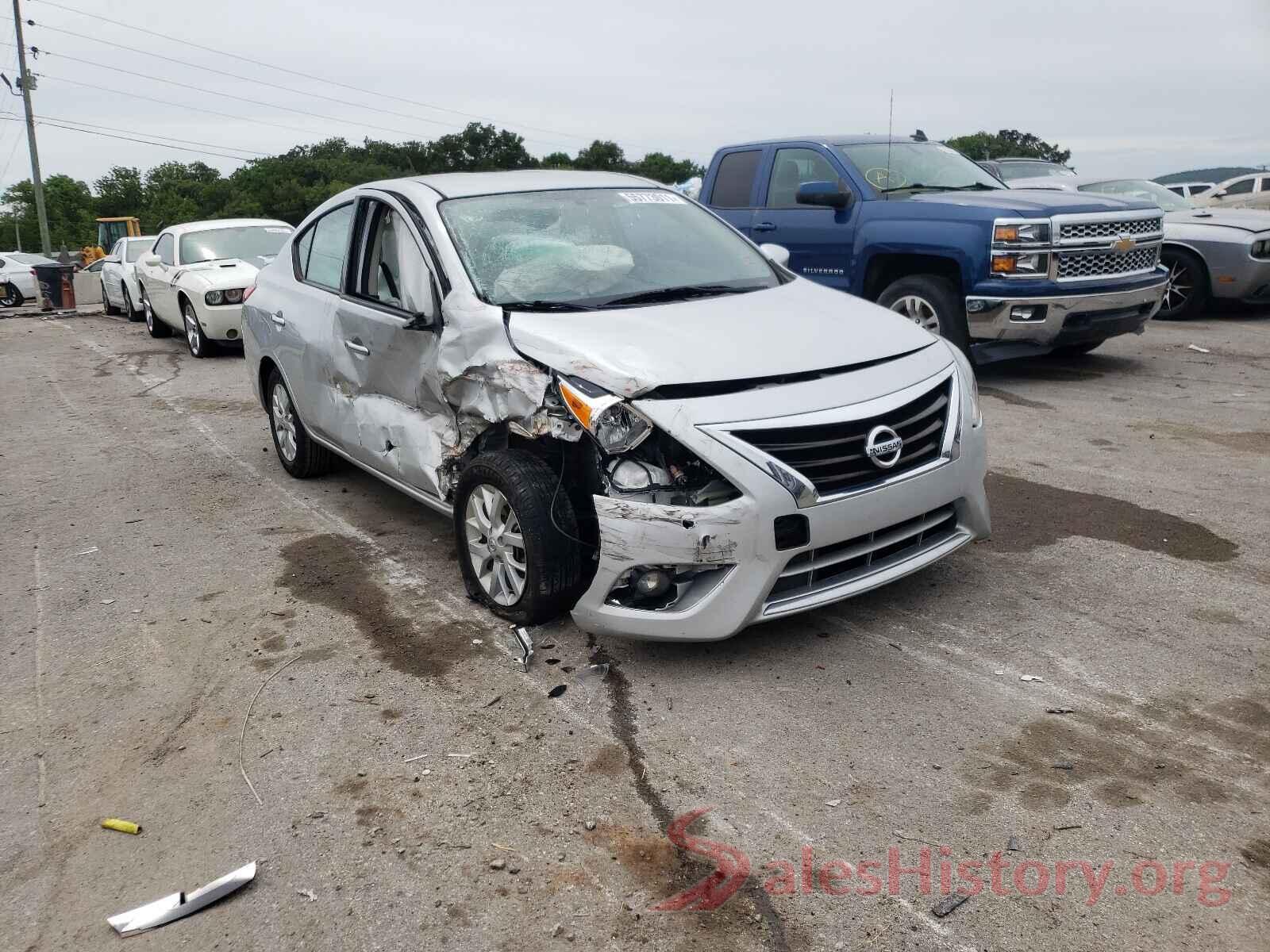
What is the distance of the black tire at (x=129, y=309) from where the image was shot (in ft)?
59.0

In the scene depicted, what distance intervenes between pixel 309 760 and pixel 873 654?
78.6 inches

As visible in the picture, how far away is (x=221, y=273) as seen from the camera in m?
12.7

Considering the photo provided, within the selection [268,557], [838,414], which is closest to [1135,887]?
[838,414]

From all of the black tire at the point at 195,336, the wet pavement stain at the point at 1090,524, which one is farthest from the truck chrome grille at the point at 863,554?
the black tire at the point at 195,336

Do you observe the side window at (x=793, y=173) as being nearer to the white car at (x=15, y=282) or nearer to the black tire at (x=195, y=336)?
the black tire at (x=195, y=336)

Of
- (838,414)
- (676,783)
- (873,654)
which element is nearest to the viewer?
(676,783)

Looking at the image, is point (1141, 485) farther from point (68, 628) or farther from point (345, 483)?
point (68, 628)

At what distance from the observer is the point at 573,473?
13.2 ft

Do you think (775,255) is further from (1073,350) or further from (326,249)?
(1073,350)

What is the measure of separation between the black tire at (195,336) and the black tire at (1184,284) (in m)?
11.0

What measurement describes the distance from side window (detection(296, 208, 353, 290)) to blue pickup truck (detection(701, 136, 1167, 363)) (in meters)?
3.54

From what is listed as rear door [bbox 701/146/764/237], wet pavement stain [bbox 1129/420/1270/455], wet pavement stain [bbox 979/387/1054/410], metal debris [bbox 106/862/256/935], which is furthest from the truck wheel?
metal debris [bbox 106/862/256/935]

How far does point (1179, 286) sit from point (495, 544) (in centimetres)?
1033
